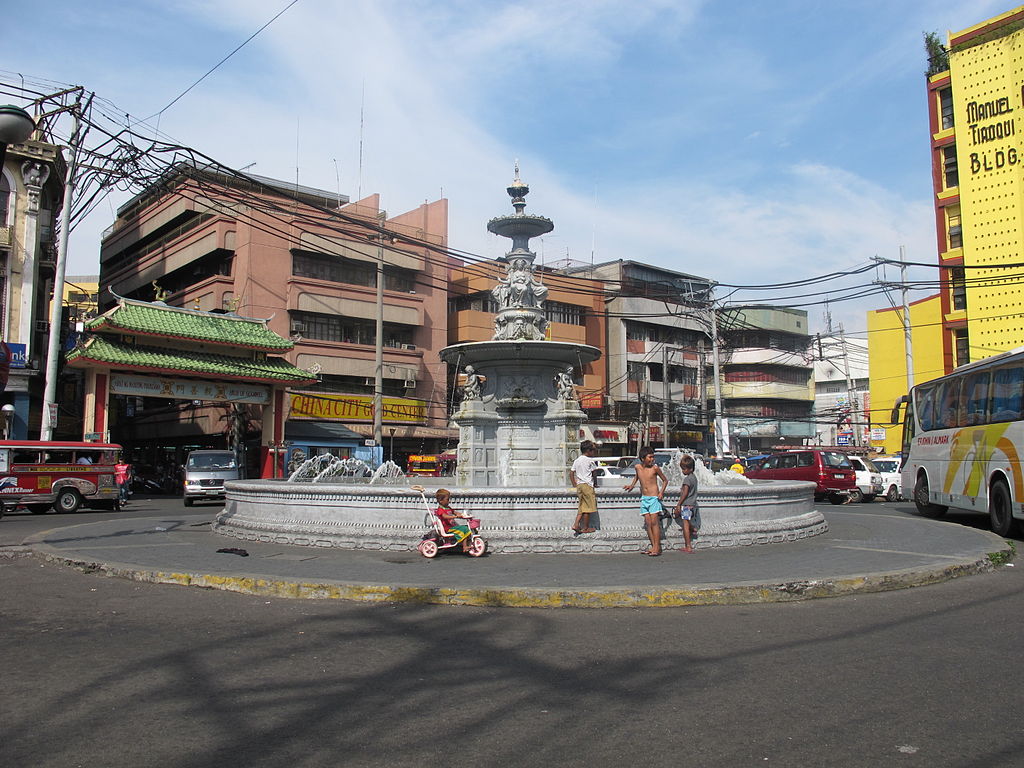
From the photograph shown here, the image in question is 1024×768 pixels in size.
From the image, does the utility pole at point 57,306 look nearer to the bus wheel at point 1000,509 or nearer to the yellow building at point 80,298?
the yellow building at point 80,298

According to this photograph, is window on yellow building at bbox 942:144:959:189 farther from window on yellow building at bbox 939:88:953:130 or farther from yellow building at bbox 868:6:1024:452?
window on yellow building at bbox 939:88:953:130

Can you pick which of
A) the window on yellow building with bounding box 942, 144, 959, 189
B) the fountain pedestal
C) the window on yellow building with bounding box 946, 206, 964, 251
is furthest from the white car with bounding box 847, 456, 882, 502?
the fountain pedestal

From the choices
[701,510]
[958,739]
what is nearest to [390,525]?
[701,510]

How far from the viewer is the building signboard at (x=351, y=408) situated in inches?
1554

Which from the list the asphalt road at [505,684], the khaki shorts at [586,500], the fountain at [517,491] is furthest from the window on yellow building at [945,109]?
the asphalt road at [505,684]

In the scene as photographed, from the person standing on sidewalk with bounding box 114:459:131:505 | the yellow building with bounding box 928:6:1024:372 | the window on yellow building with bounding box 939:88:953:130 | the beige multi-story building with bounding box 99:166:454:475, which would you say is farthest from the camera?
the beige multi-story building with bounding box 99:166:454:475

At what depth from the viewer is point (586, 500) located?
1093 centimetres

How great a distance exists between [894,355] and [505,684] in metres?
51.1

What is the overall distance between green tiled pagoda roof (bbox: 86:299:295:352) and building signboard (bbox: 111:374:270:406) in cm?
173

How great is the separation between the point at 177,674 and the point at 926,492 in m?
18.2

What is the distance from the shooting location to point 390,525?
38.0ft

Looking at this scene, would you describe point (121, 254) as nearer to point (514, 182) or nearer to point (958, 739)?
point (514, 182)

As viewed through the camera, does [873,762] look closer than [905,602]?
Yes

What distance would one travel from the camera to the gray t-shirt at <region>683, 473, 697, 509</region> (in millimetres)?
11242
